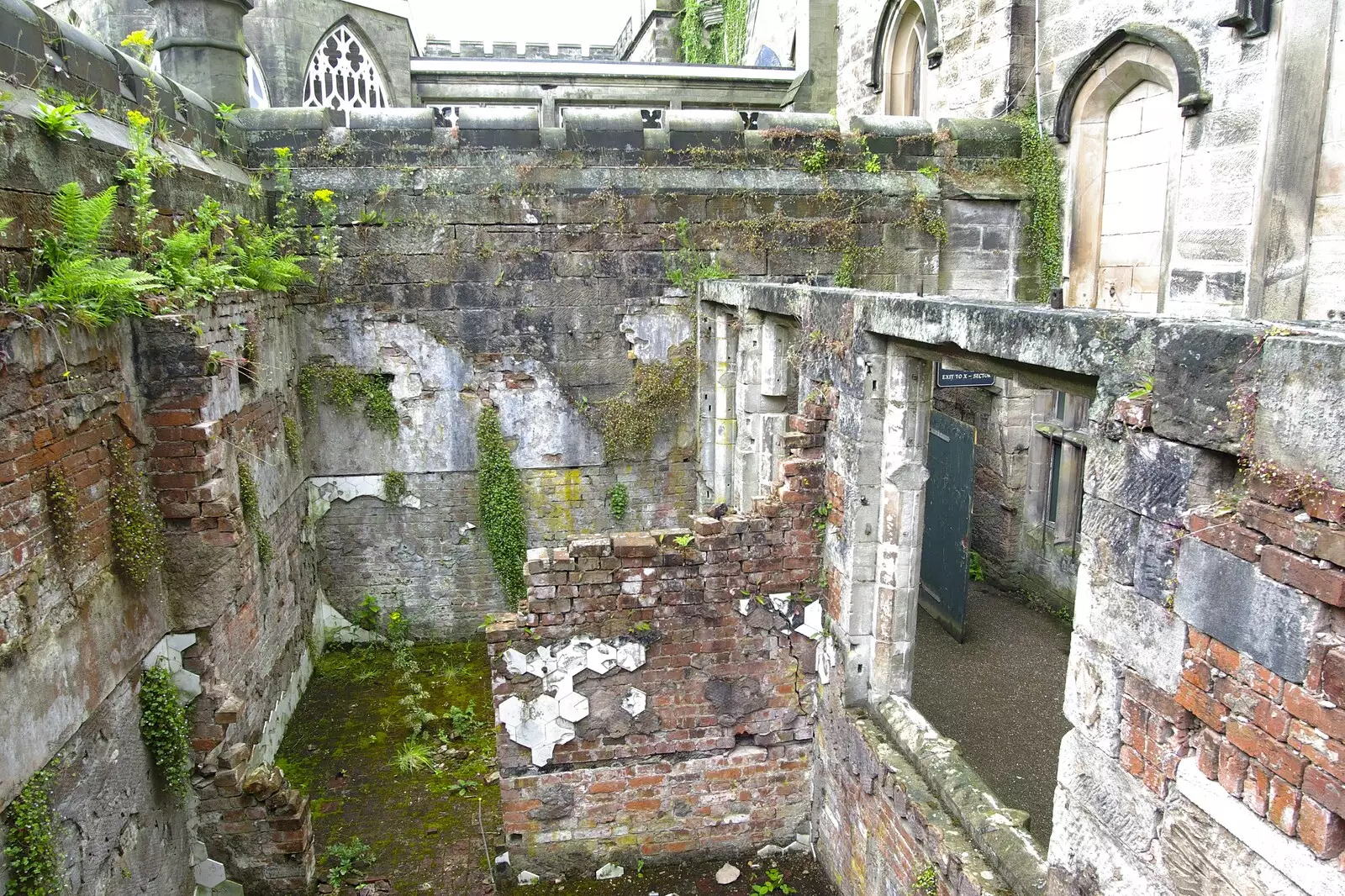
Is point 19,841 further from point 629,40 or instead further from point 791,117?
point 629,40

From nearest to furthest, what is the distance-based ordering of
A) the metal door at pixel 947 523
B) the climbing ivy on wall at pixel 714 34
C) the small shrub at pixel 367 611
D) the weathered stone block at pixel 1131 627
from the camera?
1. the weathered stone block at pixel 1131 627
2. the metal door at pixel 947 523
3. the small shrub at pixel 367 611
4. the climbing ivy on wall at pixel 714 34

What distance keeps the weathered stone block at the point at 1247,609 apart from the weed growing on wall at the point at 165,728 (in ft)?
18.0

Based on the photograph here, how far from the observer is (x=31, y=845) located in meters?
3.71

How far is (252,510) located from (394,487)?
2243 millimetres

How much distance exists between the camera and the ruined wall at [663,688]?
5.46 metres

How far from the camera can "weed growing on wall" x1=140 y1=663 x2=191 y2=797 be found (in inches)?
197

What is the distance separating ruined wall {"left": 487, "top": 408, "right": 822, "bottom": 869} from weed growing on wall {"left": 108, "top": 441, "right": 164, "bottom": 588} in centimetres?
216

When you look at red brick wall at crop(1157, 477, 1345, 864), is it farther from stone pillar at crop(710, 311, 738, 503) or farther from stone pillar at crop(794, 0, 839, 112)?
stone pillar at crop(794, 0, 839, 112)

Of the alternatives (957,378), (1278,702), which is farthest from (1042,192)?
(1278,702)

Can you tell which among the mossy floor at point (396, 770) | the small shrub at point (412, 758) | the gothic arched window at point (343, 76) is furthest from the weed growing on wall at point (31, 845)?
the gothic arched window at point (343, 76)

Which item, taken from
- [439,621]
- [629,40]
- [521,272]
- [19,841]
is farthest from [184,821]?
[629,40]

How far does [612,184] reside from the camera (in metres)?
8.27

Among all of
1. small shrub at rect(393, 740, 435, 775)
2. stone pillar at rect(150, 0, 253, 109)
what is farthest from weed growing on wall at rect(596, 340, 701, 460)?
stone pillar at rect(150, 0, 253, 109)

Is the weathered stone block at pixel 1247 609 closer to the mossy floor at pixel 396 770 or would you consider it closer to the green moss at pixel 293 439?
the mossy floor at pixel 396 770
